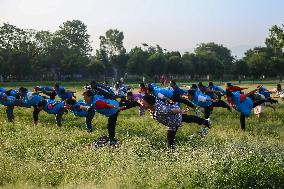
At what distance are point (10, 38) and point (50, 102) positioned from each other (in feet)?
262

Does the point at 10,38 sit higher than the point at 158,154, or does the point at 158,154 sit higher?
the point at 10,38

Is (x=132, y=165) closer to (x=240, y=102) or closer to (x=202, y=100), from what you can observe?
(x=240, y=102)

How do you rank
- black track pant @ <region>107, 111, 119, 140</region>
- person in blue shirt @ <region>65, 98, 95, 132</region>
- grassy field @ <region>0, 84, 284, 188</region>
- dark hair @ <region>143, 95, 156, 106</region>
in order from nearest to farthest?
grassy field @ <region>0, 84, 284, 188</region> < dark hair @ <region>143, 95, 156, 106</region> < black track pant @ <region>107, 111, 119, 140</region> < person in blue shirt @ <region>65, 98, 95, 132</region>

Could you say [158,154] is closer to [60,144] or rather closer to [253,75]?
[60,144]

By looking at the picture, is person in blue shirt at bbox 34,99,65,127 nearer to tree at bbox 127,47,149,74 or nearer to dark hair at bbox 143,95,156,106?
dark hair at bbox 143,95,156,106

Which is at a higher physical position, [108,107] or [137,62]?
[137,62]

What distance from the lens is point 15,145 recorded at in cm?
1335

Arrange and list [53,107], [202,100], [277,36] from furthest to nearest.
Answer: [277,36]
[53,107]
[202,100]

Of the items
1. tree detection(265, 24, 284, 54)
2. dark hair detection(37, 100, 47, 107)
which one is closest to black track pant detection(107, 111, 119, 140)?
dark hair detection(37, 100, 47, 107)

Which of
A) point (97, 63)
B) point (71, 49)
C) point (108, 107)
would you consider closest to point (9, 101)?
point (108, 107)

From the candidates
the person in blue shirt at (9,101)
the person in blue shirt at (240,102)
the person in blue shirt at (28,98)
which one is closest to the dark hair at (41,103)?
the person in blue shirt at (28,98)

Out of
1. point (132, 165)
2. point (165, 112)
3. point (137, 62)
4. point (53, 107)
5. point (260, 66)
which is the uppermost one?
point (137, 62)

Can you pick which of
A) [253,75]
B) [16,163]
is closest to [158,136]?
[16,163]

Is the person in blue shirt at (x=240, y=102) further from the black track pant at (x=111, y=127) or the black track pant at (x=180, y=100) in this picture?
the black track pant at (x=111, y=127)
